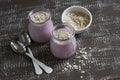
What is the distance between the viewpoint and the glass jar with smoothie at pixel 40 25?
41.0 inches

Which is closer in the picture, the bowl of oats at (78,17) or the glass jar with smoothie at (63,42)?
the glass jar with smoothie at (63,42)

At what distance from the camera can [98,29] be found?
1128 millimetres

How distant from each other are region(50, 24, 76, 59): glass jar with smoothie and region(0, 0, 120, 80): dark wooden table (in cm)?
3

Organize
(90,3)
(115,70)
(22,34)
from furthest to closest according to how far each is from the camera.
A: 1. (90,3)
2. (22,34)
3. (115,70)

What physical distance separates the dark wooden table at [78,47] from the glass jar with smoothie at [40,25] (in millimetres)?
34

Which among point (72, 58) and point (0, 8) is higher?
point (0, 8)

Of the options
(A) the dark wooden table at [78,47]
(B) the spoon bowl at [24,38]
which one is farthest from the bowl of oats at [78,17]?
(B) the spoon bowl at [24,38]

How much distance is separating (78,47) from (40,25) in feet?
0.56

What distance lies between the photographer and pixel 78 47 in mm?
1081

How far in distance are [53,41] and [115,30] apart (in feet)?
0.89

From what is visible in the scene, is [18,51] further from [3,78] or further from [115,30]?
[115,30]

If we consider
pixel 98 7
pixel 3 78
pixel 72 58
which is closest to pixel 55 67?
pixel 72 58

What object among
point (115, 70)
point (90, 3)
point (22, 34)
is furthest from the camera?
point (90, 3)

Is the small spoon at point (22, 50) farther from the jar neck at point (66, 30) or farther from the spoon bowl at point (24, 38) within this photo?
the jar neck at point (66, 30)
